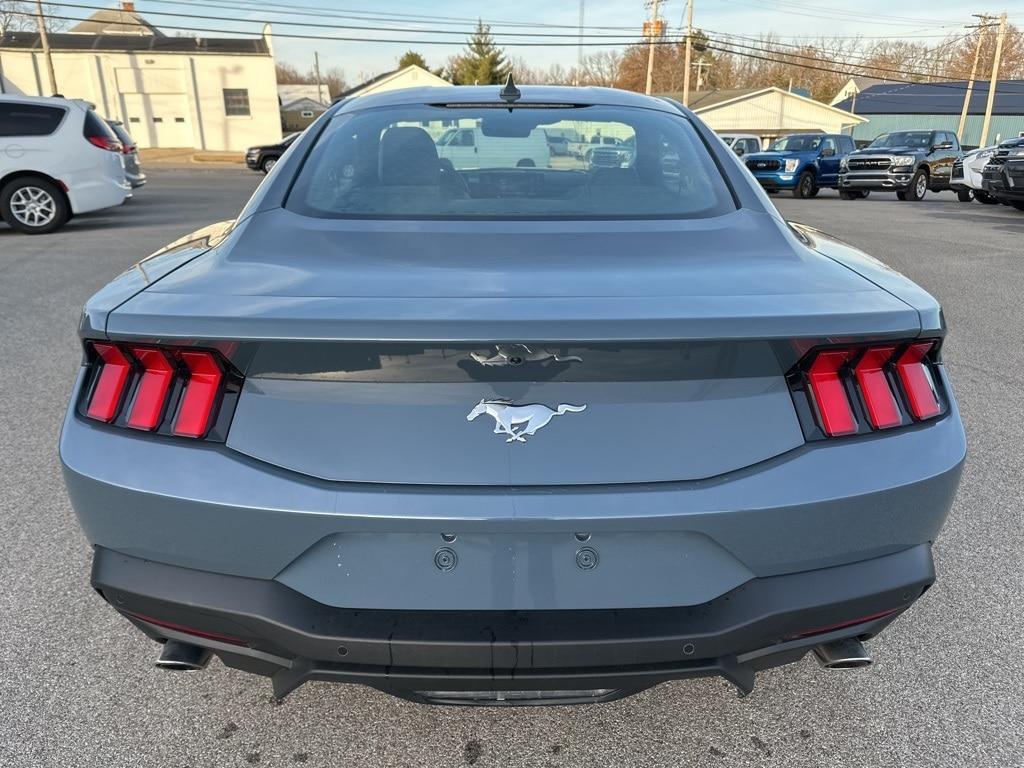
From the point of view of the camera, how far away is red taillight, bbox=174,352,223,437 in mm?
1509

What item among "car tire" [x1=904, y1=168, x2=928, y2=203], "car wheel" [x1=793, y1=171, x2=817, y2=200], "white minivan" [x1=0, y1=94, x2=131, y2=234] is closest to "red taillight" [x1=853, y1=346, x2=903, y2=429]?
"white minivan" [x1=0, y1=94, x2=131, y2=234]

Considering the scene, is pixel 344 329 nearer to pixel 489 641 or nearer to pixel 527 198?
pixel 489 641

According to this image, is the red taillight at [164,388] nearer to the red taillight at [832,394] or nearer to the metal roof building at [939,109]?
the red taillight at [832,394]

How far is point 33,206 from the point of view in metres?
11.3

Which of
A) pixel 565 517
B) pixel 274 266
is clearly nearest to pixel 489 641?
pixel 565 517

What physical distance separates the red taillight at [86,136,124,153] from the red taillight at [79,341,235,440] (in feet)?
38.9

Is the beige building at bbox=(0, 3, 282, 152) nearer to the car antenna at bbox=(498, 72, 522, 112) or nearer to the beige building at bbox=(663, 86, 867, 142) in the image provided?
the beige building at bbox=(663, 86, 867, 142)

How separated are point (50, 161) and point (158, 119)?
32601mm

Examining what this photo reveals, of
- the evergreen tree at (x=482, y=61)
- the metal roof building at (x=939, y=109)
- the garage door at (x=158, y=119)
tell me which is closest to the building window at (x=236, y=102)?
the garage door at (x=158, y=119)

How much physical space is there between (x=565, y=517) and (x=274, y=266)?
2.82 ft

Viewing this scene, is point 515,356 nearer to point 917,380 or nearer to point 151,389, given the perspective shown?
point 151,389

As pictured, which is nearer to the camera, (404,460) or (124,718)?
(404,460)

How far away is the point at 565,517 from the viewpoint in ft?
4.74

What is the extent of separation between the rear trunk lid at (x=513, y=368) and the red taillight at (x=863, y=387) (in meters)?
0.05
